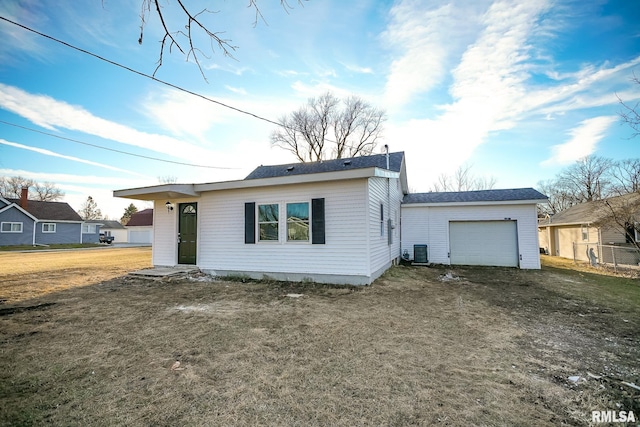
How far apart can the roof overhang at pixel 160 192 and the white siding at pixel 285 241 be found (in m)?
0.56

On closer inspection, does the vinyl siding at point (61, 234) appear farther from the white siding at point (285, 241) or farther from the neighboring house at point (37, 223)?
the white siding at point (285, 241)

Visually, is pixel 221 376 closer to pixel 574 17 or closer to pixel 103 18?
pixel 103 18

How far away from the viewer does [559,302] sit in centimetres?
597

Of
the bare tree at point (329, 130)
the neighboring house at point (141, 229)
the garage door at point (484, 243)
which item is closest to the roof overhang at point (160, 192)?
the garage door at point (484, 243)

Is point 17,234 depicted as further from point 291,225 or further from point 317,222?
point 317,222

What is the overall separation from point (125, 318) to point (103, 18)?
4.54 m

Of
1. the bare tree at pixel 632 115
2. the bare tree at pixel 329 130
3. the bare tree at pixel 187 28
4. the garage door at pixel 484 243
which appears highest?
the bare tree at pixel 329 130

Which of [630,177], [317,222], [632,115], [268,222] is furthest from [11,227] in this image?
[630,177]

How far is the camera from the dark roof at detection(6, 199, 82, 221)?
1097 inches

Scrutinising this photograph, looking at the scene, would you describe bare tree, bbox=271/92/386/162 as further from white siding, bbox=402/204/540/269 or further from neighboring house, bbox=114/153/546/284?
neighboring house, bbox=114/153/546/284

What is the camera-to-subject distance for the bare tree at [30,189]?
126ft

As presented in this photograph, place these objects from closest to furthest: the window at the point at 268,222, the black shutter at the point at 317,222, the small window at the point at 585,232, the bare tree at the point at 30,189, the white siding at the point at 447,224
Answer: the black shutter at the point at 317,222 → the window at the point at 268,222 → the white siding at the point at 447,224 → the small window at the point at 585,232 → the bare tree at the point at 30,189

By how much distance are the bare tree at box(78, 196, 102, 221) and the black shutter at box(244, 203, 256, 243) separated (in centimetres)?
5812

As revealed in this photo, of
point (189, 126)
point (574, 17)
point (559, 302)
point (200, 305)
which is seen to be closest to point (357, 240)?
point (200, 305)
